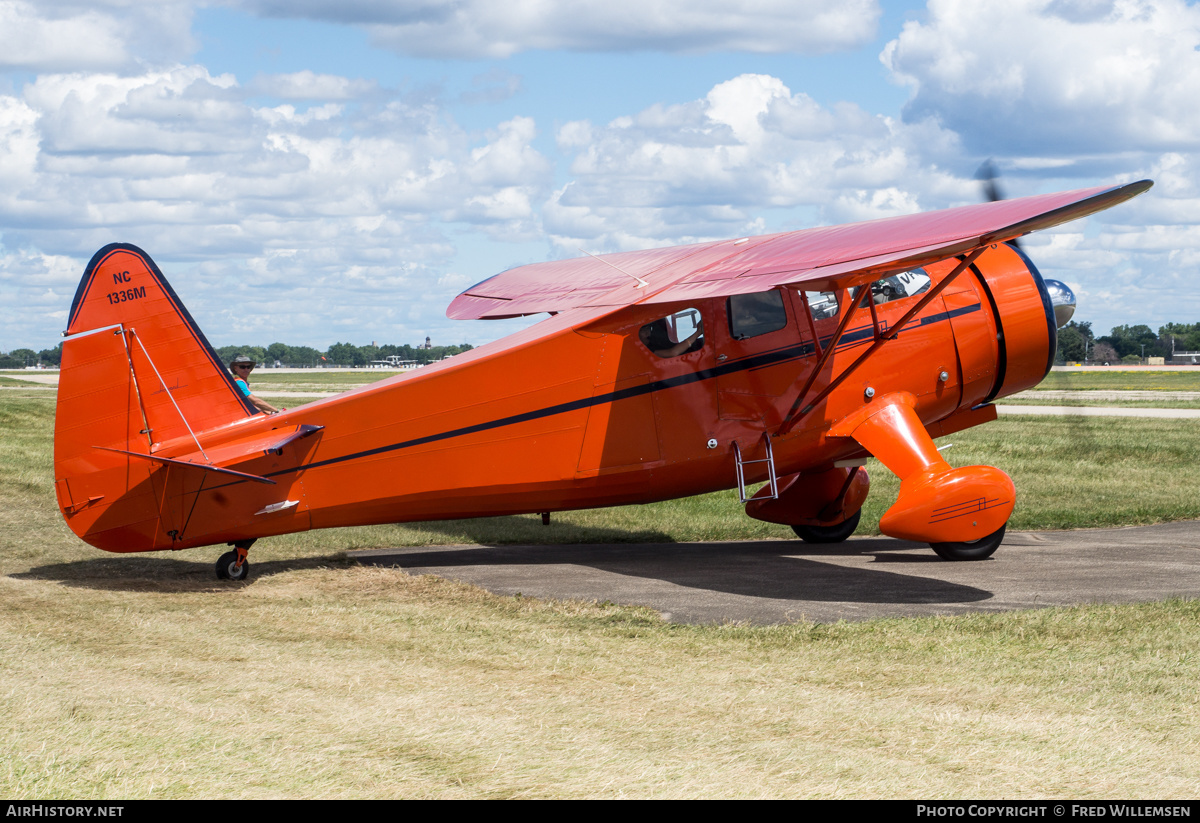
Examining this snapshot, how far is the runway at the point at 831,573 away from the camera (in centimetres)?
851

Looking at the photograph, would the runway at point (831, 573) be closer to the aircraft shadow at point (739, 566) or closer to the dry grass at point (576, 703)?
the aircraft shadow at point (739, 566)

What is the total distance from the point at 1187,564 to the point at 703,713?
6.91m

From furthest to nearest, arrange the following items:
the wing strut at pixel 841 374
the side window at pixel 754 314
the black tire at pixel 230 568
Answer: the side window at pixel 754 314, the wing strut at pixel 841 374, the black tire at pixel 230 568

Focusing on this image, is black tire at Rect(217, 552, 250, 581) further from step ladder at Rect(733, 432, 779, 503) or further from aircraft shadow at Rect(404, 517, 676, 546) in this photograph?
step ladder at Rect(733, 432, 779, 503)

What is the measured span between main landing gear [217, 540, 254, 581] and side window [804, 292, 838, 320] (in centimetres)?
584

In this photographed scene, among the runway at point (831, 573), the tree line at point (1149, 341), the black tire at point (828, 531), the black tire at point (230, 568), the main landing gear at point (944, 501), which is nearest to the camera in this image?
the runway at point (831, 573)

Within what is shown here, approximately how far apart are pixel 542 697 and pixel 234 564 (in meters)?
4.94

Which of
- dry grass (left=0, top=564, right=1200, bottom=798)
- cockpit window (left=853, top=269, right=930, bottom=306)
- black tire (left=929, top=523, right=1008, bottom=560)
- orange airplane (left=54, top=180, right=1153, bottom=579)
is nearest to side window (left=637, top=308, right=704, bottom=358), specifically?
orange airplane (left=54, top=180, right=1153, bottom=579)

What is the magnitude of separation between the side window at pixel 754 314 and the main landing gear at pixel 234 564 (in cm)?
503

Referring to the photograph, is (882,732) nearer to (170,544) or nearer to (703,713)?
(703,713)

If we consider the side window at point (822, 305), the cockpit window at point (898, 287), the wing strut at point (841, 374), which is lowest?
the wing strut at point (841, 374)

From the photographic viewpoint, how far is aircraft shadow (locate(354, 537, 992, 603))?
9.11 m

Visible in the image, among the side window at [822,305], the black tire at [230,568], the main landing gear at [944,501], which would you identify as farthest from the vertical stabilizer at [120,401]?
the main landing gear at [944,501]

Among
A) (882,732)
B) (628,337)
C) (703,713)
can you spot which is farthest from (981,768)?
(628,337)
